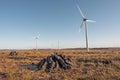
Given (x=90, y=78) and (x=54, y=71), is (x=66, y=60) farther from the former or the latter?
(x=90, y=78)

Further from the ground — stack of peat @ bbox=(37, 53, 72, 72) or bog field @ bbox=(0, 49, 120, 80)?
stack of peat @ bbox=(37, 53, 72, 72)

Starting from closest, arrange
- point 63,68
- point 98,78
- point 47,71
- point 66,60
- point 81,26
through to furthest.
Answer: point 98,78
point 47,71
point 63,68
point 66,60
point 81,26

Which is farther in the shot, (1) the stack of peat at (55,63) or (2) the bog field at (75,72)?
(1) the stack of peat at (55,63)

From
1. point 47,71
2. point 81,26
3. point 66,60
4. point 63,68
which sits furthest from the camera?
point 81,26

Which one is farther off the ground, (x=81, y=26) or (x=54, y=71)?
(x=81, y=26)

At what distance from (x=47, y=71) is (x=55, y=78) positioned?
4061 mm

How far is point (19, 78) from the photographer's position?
1708 cm

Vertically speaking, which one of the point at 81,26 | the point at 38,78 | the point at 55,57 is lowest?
the point at 38,78

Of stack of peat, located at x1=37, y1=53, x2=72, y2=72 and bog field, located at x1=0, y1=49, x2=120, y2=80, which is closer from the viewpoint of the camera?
bog field, located at x1=0, y1=49, x2=120, y2=80

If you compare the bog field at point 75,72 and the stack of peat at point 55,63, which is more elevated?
the stack of peat at point 55,63

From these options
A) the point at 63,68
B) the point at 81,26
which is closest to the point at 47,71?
the point at 63,68

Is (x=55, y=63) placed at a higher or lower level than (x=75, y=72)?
higher

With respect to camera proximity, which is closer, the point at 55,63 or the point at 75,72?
the point at 75,72

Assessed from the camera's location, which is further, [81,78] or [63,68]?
[63,68]
